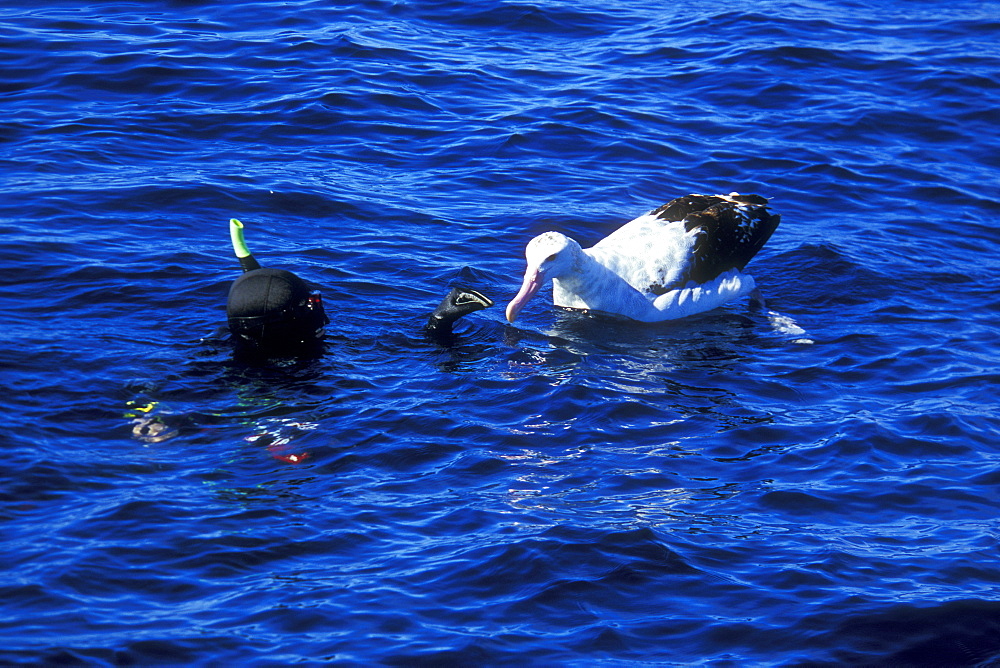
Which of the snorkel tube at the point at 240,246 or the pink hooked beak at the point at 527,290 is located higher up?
the snorkel tube at the point at 240,246

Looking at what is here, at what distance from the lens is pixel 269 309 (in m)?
7.79

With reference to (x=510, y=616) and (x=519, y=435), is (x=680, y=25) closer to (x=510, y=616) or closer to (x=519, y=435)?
(x=519, y=435)

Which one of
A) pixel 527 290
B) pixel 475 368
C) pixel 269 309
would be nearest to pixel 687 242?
pixel 527 290

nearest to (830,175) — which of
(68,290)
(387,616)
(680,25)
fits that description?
(680,25)

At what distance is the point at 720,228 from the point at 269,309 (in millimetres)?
4436

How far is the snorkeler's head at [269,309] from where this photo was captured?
780 cm

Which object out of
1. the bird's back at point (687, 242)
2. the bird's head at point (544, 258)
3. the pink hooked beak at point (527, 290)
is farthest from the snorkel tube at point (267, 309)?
the bird's back at point (687, 242)

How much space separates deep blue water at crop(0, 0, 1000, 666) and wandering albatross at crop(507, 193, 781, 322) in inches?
9.5

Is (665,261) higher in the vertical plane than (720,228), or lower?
lower

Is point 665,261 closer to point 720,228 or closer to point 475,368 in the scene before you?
point 720,228

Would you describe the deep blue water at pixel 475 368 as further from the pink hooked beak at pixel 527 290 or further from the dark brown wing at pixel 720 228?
the dark brown wing at pixel 720 228

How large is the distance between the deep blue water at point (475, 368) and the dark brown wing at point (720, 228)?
1.59ft

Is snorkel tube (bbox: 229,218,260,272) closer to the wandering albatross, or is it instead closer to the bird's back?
the wandering albatross

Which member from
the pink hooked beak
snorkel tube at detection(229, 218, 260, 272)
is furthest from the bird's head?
snorkel tube at detection(229, 218, 260, 272)
